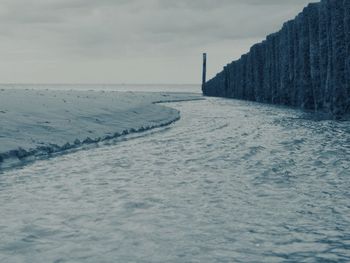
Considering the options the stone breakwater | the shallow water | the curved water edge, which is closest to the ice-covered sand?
the curved water edge

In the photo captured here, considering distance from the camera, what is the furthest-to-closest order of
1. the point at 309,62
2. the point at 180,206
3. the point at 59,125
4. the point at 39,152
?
1. the point at 309,62
2. the point at 59,125
3. the point at 39,152
4. the point at 180,206

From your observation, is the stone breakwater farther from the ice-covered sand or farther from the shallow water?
the shallow water

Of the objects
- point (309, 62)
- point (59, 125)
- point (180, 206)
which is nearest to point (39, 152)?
point (59, 125)

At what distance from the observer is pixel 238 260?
2.29 m

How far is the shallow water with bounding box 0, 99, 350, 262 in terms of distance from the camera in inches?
95.3

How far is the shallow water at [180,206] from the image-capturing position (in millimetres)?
2420

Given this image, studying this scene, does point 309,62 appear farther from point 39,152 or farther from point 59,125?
point 39,152

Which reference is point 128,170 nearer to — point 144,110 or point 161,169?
point 161,169

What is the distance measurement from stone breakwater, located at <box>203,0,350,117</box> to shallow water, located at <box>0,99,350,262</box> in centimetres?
524

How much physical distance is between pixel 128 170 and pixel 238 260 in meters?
2.37

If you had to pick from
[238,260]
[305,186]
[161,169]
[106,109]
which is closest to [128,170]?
[161,169]

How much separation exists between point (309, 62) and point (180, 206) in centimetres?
1127

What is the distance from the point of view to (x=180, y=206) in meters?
3.22

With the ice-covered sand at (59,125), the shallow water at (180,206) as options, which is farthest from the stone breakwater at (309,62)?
the shallow water at (180,206)
